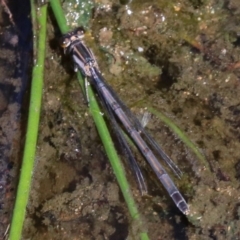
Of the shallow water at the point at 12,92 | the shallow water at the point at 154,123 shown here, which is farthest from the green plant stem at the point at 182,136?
the shallow water at the point at 12,92

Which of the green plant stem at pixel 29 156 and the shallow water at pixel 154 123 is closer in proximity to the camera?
the green plant stem at pixel 29 156

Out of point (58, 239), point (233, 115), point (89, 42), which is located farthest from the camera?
point (89, 42)

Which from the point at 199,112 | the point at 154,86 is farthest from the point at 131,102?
the point at 199,112

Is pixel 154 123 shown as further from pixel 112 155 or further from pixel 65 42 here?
pixel 65 42

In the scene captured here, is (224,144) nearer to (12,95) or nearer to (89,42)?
(89,42)

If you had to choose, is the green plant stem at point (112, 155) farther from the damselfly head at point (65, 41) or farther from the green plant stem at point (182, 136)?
the green plant stem at point (182, 136)

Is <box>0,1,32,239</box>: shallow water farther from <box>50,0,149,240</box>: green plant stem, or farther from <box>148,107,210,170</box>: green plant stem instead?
<box>148,107,210,170</box>: green plant stem
